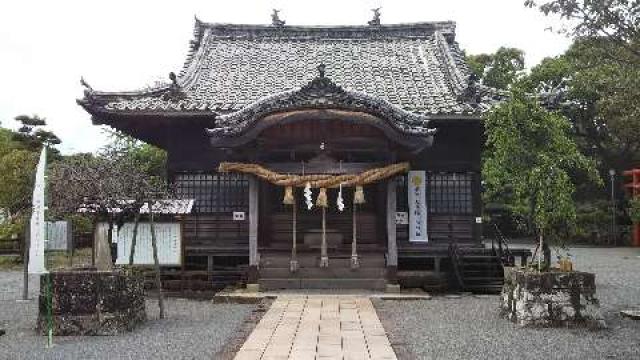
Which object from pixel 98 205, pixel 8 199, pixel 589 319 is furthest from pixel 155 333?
pixel 8 199

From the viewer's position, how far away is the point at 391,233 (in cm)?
1557

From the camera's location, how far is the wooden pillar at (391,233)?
1541 centimetres

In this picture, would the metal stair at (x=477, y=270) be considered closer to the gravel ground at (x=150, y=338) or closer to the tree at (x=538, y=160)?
the tree at (x=538, y=160)

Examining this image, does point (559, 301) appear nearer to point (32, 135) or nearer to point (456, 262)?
point (456, 262)

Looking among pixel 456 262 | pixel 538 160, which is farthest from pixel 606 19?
pixel 456 262

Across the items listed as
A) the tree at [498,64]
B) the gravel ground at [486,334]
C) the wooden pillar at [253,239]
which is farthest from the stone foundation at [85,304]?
the tree at [498,64]

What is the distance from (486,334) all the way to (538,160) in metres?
3.31

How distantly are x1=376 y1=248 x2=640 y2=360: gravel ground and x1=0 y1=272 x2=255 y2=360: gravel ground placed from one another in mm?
2706

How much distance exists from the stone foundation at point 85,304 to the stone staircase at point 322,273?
543 centimetres

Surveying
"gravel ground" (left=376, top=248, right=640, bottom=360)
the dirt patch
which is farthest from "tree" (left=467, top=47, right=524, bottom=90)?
the dirt patch

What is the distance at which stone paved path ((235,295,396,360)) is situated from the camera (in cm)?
858

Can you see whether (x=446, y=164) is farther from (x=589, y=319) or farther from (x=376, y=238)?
(x=589, y=319)

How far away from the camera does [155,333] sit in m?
10.1

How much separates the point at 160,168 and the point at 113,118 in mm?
19844
